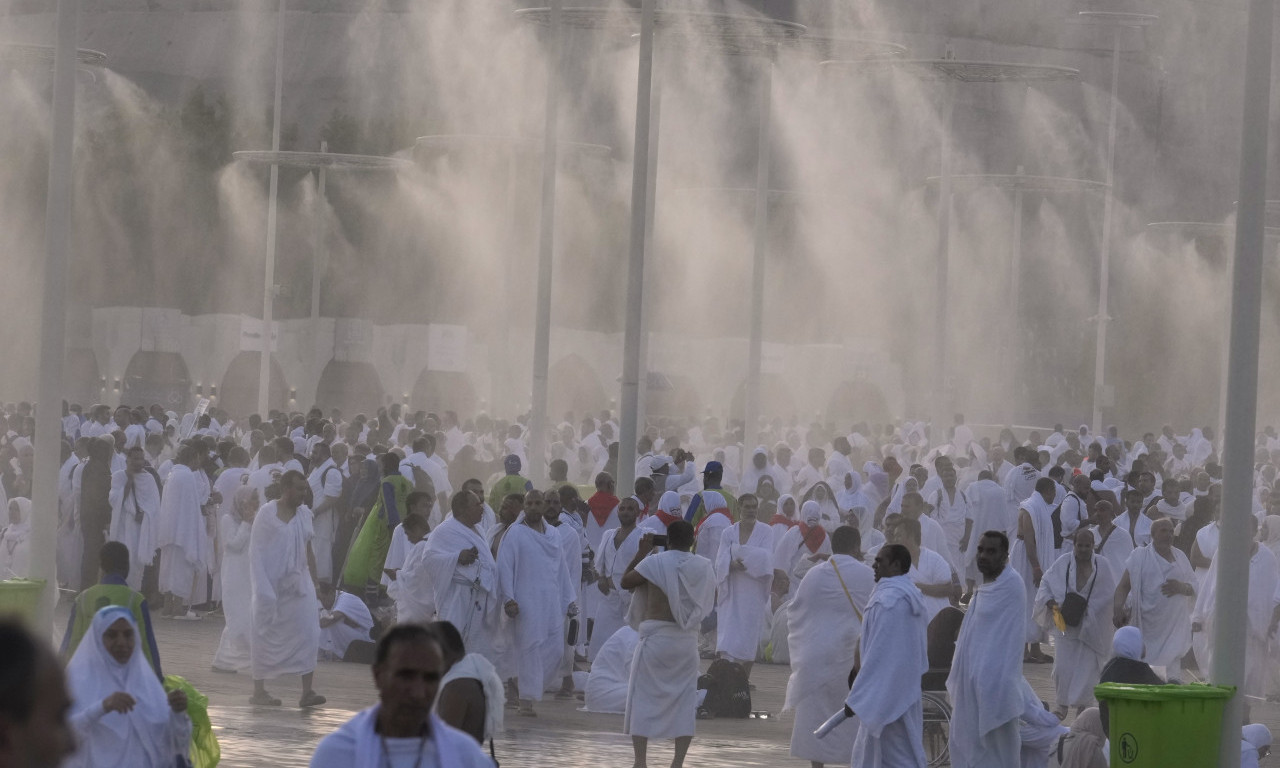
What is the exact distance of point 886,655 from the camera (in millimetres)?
8859

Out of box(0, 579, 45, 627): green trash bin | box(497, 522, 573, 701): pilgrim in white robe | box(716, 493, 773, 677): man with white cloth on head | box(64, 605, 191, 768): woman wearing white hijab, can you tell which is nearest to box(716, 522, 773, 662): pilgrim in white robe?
box(716, 493, 773, 677): man with white cloth on head

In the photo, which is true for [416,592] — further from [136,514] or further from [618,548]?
[136,514]

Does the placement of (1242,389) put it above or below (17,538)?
above

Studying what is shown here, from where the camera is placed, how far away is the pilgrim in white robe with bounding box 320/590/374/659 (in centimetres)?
Result: 1428

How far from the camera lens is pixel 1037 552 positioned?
51.8 ft

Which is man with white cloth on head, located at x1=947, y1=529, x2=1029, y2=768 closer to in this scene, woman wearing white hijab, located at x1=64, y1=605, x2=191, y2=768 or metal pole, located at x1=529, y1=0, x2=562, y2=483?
woman wearing white hijab, located at x1=64, y1=605, x2=191, y2=768

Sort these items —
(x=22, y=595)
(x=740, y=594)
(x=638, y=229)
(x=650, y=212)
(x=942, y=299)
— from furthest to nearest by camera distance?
(x=942, y=299), (x=650, y=212), (x=638, y=229), (x=740, y=594), (x=22, y=595)

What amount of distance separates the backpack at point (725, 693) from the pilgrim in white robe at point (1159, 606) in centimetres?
241

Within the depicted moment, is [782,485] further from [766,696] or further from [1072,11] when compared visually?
[1072,11]

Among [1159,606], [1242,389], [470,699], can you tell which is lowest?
[1159,606]

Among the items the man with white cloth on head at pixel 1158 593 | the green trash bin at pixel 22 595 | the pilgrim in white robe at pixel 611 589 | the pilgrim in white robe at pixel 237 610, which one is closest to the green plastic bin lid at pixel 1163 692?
the man with white cloth on head at pixel 1158 593

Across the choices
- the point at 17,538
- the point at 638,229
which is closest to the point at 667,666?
the point at 638,229

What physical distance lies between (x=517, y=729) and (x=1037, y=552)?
5481 mm

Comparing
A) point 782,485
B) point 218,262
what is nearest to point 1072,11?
point 218,262
